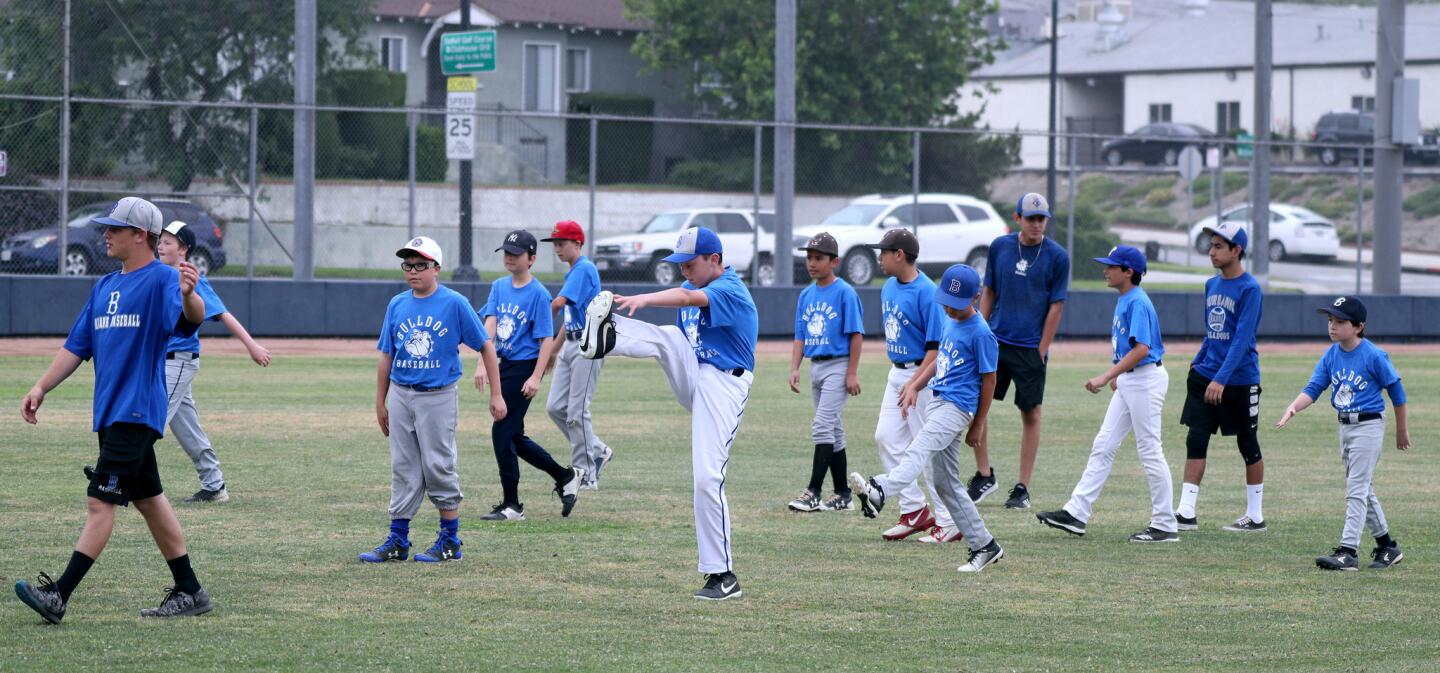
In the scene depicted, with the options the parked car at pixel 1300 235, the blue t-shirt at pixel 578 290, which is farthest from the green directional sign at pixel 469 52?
the parked car at pixel 1300 235

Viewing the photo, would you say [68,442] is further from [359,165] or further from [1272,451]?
[359,165]

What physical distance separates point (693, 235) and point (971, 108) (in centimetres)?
7148

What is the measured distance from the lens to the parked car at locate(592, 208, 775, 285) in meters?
27.2

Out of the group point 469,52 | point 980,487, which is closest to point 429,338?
point 980,487

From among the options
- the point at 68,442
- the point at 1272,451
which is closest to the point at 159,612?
Result: the point at 68,442

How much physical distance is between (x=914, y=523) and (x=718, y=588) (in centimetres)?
242

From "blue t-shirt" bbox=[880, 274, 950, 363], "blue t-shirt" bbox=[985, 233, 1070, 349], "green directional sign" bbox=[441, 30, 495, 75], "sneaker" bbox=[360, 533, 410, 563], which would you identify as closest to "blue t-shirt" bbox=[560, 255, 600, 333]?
"blue t-shirt" bbox=[880, 274, 950, 363]

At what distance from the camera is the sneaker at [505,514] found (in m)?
10.3

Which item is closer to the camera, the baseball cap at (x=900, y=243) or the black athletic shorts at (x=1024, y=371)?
the baseball cap at (x=900, y=243)

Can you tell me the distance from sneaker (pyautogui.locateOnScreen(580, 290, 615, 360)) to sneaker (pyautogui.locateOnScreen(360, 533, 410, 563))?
222 cm

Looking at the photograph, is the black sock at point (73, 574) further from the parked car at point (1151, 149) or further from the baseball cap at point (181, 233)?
the parked car at point (1151, 149)

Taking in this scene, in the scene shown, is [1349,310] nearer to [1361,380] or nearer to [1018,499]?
[1361,380]

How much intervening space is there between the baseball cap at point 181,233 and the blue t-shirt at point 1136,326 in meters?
5.72

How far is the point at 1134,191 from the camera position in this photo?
4559 cm
